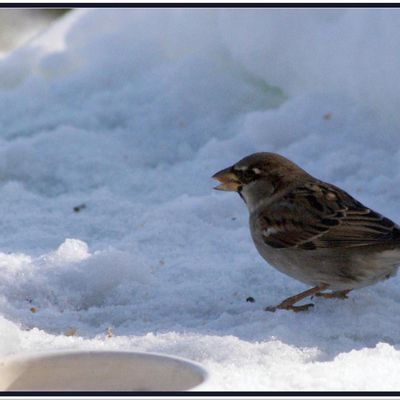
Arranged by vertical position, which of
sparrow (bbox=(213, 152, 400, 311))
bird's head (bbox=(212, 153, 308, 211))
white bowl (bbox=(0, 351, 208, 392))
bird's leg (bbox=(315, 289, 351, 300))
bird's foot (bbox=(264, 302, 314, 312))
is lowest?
white bowl (bbox=(0, 351, 208, 392))

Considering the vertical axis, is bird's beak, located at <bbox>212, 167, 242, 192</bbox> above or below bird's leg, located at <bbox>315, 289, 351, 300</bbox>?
above

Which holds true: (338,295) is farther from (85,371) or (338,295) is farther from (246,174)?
(85,371)

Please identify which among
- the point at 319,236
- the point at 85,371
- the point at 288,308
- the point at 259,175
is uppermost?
the point at 259,175

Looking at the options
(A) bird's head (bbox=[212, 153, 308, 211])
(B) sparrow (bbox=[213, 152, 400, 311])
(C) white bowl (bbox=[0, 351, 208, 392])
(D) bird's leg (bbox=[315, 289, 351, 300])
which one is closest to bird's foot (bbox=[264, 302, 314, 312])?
(B) sparrow (bbox=[213, 152, 400, 311])

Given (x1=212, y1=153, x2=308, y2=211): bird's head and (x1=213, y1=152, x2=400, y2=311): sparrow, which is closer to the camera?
(x1=213, y1=152, x2=400, y2=311): sparrow

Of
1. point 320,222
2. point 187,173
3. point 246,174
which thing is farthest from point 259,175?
Result: point 187,173

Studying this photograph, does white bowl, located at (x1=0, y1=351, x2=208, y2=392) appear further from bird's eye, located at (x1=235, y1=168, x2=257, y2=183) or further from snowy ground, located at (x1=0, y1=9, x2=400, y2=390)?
bird's eye, located at (x1=235, y1=168, x2=257, y2=183)

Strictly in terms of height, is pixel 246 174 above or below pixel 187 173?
below

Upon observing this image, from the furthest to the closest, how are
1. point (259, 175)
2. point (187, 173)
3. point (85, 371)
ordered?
point (187, 173)
point (259, 175)
point (85, 371)
